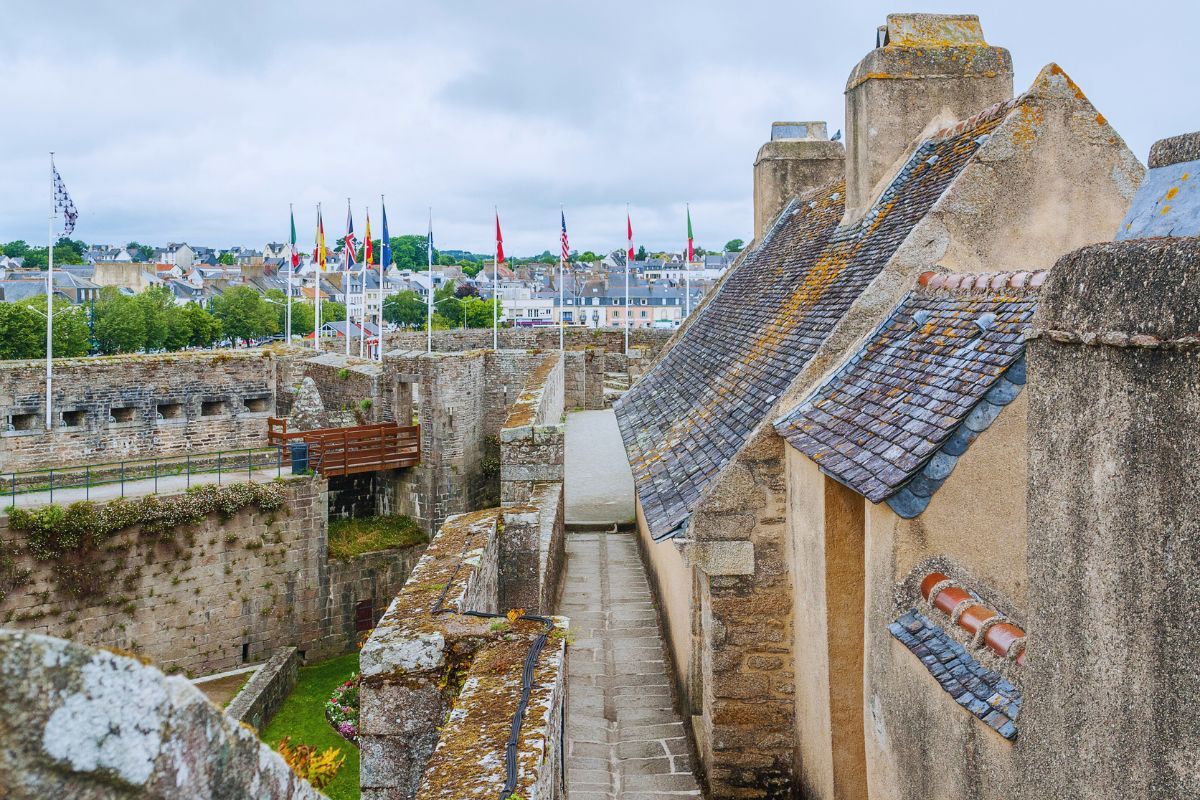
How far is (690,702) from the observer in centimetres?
813

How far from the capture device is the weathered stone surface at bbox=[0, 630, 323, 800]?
54.1 inches

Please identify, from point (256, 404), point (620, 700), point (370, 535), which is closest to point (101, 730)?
point (620, 700)

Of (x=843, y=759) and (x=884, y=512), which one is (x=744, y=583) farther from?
(x=884, y=512)

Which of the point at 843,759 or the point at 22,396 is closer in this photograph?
the point at 843,759

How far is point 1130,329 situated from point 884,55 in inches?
298

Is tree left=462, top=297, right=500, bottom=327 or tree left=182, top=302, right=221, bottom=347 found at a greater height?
tree left=462, top=297, right=500, bottom=327

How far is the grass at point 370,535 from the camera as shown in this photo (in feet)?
66.2

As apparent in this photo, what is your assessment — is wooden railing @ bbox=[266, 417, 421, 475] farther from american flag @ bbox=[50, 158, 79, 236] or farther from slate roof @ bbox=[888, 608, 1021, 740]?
slate roof @ bbox=[888, 608, 1021, 740]

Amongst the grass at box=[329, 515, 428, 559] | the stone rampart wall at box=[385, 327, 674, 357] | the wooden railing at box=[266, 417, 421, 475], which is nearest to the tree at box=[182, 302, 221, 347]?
the stone rampart wall at box=[385, 327, 674, 357]

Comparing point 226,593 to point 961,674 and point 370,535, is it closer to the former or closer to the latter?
point 370,535

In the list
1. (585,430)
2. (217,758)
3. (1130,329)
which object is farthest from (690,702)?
(585,430)

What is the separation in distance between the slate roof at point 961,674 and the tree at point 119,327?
186 ft

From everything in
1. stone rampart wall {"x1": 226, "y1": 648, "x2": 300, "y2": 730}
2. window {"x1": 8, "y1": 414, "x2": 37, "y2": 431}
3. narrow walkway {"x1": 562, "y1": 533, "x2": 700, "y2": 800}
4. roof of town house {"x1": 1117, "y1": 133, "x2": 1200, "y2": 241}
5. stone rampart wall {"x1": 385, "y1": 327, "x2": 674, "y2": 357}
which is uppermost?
stone rampart wall {"x1": 385, "y1": 327, "x2": 674, "y2": 357}

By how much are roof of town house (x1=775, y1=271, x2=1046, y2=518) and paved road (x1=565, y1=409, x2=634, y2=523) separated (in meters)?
8.75
